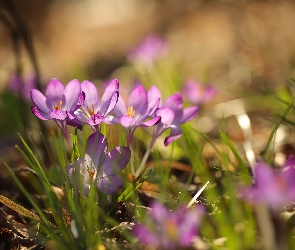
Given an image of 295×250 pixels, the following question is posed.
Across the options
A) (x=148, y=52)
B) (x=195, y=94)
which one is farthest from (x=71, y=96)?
(x=148, y=52)

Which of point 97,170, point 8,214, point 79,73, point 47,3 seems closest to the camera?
point 97,170

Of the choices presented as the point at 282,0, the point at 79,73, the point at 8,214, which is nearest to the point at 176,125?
the point at 8,214

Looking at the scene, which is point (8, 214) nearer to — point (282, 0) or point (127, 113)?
point (127, 113)

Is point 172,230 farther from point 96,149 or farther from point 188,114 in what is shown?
point 188,114

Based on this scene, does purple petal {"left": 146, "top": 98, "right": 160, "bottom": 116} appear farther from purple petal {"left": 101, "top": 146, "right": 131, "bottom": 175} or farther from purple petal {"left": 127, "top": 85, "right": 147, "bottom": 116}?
purple petal {"left": 101, "top": 146, "right": 131, "bottom": 175}

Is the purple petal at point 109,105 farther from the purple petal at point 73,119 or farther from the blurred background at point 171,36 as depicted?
the blurred background at point 171,36
